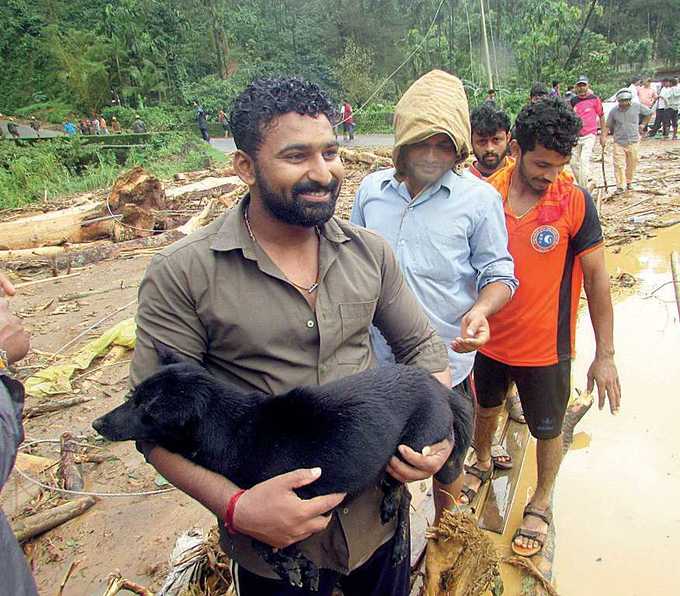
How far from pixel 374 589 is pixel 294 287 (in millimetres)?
1267

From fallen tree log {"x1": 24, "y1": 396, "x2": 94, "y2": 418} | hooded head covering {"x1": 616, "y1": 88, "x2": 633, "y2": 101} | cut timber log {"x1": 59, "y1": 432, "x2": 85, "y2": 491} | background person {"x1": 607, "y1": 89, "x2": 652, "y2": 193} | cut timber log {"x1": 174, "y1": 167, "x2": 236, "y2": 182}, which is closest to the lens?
cut timber log {"x1": 59, "y1": 432, "x2": 85, "y2": 491}

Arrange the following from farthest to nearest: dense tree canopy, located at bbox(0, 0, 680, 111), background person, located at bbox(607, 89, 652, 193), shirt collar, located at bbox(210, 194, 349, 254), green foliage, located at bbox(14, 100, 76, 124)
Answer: green foliage, located at bbox(14, 100, 76, 124)
dense tree canopy, located at bbox(0, 0, 680, 111)
background person, located at bbox(607, 89, 652, 193)
shirt collar, located at bbox(210, 194, 349, 254)

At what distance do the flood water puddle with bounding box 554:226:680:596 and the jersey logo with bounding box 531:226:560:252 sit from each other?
2011 mm

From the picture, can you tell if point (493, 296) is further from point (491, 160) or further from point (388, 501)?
point (491, 160)

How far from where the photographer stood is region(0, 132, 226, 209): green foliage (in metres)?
16.4

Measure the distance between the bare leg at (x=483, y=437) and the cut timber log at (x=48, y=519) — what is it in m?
2.82

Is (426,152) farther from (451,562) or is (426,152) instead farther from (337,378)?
(451,562)

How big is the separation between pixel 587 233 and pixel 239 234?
6.60 feet

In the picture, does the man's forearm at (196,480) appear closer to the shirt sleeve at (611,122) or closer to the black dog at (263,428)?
the black dog at (263,428)

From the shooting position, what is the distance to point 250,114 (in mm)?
1620

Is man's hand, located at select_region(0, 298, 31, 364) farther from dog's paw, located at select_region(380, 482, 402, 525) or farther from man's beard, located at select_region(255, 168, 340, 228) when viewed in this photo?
dog's paw, located at select_region(380, 482, 402, 525)

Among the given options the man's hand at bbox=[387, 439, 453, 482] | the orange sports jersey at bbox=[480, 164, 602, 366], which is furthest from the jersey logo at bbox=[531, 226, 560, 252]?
the man's hand at bbox=[387, 439, 453, 482]

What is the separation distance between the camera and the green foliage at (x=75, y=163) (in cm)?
1639

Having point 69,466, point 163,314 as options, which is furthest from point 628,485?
point 69,466
